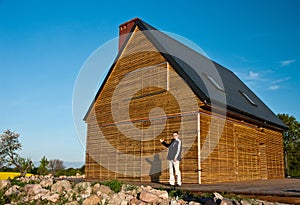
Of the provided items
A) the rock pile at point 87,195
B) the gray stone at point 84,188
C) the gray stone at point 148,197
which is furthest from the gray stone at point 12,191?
the gray stone at point 148,197

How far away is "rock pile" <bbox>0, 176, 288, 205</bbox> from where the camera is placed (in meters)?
7.05

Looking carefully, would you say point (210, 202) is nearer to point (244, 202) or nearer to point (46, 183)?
point (244, 202)

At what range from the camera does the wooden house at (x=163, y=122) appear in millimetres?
11703

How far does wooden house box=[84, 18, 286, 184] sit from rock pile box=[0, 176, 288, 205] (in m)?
4.03

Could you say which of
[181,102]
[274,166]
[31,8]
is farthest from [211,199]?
[274,166]

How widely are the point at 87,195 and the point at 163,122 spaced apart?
5.36 metres

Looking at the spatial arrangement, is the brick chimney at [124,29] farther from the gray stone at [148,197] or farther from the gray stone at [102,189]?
the gray stone at [148,197]

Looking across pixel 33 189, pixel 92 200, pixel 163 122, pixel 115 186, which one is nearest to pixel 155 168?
pixel 163 122

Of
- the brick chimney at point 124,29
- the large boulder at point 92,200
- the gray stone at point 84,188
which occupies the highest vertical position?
the brick chimney at point 124,29

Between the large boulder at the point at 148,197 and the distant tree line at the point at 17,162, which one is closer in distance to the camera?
the large boulder at the point at 148,197

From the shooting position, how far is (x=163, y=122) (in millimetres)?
12641

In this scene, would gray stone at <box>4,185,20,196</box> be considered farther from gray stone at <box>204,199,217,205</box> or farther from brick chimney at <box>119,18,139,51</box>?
brick chimney at <box>119,18,139,51</box>

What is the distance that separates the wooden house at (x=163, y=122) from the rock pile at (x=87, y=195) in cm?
403

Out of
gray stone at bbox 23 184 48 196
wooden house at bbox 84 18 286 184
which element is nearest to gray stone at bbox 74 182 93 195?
gray stone at bbox 23 184 48 196
